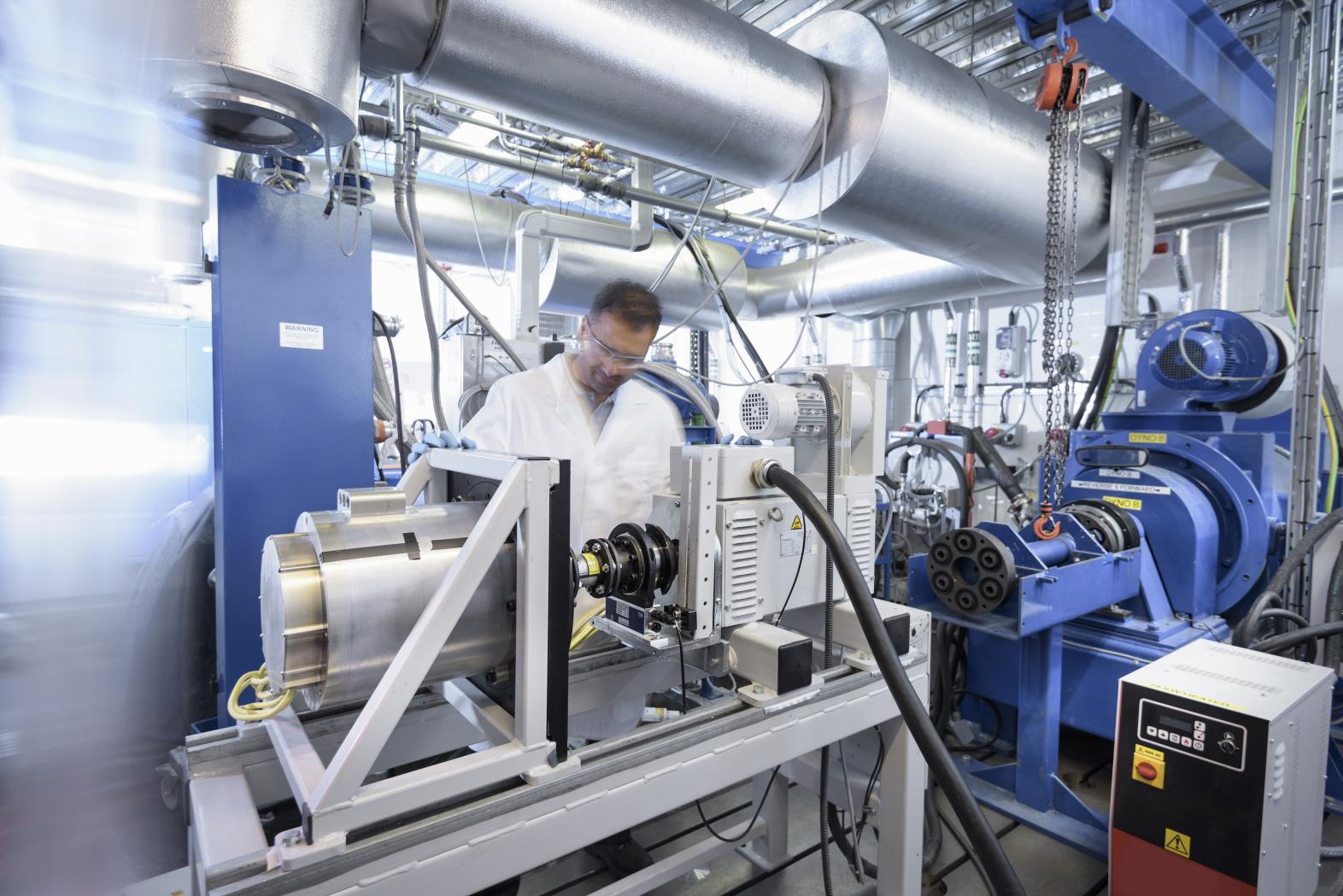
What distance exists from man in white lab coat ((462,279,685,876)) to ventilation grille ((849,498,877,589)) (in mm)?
470

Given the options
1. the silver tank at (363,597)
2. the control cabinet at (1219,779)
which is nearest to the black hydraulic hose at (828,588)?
the silver tank at (363,597)

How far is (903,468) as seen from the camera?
4414 millimetres

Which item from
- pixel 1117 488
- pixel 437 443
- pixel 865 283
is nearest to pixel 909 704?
pixel 437 443

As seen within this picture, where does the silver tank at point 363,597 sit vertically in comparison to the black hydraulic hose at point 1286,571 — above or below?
above

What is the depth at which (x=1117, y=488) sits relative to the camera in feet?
7.27

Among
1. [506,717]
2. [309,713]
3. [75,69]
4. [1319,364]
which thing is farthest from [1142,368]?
[75,69]

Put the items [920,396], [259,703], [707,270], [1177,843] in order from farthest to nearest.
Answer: [920,396] → [707,270] → [1177,843] → [259,703]

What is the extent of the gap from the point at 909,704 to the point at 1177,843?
834 millimetres

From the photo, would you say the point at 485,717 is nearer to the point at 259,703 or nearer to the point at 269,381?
the point at 259,703

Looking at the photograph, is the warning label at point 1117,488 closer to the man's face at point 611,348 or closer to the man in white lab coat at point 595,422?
the man in white lab coat at point 595,422

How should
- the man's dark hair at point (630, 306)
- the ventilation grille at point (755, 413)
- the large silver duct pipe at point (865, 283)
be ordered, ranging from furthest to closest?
the large silver duct pipe at point (865, 283) < the man's dark hair at point (630, 306) < the ventilation grille at point (755, 413)

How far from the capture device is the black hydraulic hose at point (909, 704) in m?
0.95

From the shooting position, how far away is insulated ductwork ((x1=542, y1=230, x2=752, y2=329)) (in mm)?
3137

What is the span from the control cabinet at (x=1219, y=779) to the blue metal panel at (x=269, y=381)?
5.78 ft
